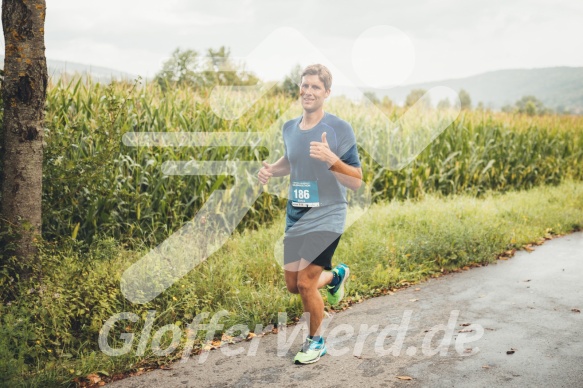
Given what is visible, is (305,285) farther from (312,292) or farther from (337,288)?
(337,288)

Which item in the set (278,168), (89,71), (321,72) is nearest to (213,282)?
(278,168)

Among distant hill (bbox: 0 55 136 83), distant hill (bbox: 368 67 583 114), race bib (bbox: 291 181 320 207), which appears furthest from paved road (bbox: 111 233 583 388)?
distant hill (bbox: 368 67 583 114)

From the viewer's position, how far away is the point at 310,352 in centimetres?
504

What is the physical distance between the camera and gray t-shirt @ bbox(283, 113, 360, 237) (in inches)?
192

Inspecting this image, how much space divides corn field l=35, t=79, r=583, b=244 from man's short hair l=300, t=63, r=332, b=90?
9.05 ft

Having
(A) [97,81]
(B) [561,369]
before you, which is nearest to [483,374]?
(B) [561,369]

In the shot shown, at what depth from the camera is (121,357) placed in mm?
5094

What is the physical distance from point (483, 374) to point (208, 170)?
5.46m

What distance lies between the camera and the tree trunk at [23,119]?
5.58 metres

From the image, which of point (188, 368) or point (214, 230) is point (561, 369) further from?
point (214, 230)

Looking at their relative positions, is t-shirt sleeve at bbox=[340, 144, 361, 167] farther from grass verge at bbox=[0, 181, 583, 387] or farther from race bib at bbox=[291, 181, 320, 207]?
grass verge at bbox=[0, 181, 583, 387]

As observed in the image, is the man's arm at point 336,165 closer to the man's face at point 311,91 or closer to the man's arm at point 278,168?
the man's face at point 311,91

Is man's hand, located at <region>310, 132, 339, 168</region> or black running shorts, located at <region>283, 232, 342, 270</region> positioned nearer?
man's hand, located at <region>310, 132, 339, 168</region>

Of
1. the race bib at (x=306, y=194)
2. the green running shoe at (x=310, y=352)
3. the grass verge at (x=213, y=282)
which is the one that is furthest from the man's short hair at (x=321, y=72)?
the grass verge at (x=213, y=282)
